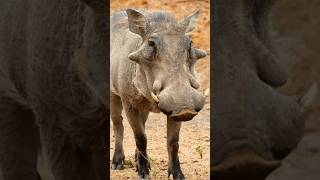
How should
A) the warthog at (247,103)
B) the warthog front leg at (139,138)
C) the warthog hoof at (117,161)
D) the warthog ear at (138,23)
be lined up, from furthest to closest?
the warthog hoof at (117,161) → the warthog front leg at (139,138) → the warthog ear at (138,23) → the warthog at (247,103)

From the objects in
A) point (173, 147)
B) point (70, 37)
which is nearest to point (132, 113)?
point (173, 147)

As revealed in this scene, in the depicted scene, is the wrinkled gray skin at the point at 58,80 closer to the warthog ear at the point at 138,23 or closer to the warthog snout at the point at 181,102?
the warthog snout at the point at 181,102

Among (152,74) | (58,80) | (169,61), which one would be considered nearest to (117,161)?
(152,74)

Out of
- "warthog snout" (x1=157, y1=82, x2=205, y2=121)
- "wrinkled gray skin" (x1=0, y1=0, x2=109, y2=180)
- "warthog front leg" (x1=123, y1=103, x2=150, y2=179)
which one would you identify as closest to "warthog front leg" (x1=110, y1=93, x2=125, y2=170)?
"warthog front leg" (x1=123, y1=103, x2=150, y2=179)

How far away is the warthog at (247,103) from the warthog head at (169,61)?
831 mm

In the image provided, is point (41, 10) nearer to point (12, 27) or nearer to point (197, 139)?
point (12, 27)

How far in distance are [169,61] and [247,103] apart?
1.24m

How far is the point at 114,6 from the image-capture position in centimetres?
627

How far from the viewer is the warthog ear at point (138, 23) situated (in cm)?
295

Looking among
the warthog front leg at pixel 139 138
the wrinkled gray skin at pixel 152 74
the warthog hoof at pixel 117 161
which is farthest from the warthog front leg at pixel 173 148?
the warthog hoof at pixel 117 161

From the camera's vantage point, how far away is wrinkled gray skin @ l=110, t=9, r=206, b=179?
229 cm

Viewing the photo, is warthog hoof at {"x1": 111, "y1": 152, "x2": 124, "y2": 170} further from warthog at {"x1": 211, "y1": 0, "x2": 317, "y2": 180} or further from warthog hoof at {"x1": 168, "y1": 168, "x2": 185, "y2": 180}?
warthog at {"x1": 211, "y1": 0, "x2": 317, "y2": 180}

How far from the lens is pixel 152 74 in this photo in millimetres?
2756

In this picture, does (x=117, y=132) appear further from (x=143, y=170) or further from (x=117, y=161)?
(x=143, y=170)
